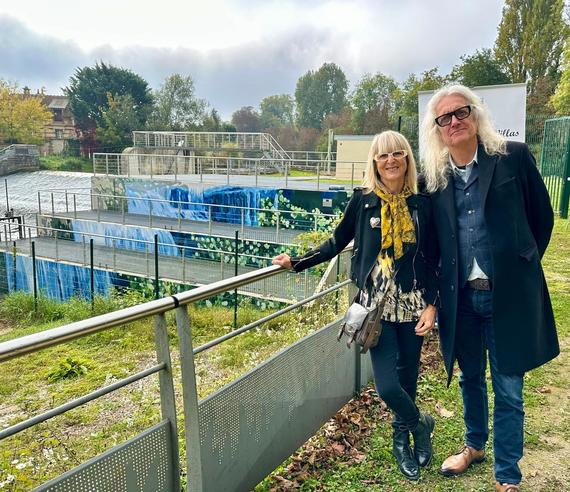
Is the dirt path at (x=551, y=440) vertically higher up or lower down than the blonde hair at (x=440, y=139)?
lower down

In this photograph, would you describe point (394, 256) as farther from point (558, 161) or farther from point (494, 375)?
point (558, 161)

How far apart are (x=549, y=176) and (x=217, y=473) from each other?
11724mm

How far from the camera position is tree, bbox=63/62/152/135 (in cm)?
5651

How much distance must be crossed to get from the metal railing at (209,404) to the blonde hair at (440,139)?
0.86m

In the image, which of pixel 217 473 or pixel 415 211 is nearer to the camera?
pixel 217 473

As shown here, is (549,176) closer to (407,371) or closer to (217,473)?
(407,371)

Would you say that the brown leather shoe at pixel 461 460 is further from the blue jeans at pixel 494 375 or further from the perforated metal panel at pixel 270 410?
the perforated metal panel at pixel 270 410

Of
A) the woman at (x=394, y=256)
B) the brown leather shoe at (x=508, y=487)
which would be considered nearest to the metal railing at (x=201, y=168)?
the woman at (x=394, y=256)

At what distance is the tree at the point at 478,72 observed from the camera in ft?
113

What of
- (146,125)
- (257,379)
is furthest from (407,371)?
(146,125)

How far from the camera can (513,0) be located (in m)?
37.8

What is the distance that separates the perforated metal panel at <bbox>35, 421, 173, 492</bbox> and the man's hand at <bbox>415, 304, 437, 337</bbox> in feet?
3.91

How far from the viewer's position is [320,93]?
93.2m

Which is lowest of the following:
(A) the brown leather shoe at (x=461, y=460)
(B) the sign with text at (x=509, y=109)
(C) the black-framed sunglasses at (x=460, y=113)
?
(A) the brown leather shoe at (x=461, y=460)
